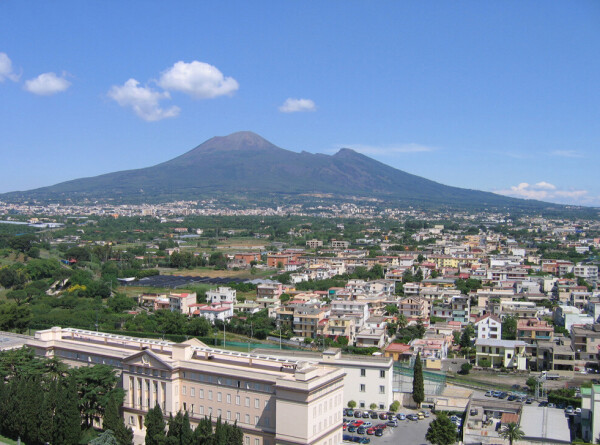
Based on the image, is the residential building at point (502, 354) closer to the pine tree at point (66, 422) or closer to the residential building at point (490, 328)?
the residential building at point (490, 328)

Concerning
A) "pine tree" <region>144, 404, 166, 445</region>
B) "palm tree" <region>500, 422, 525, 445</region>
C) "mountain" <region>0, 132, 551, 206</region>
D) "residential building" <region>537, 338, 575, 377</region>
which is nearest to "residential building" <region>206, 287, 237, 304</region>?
"residential building" <region>537, 338, 575, 377</region>

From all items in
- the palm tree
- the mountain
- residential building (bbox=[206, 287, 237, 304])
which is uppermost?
the mountain

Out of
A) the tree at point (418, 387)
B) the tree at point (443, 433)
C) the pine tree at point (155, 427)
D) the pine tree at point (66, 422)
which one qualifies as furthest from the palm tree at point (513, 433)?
the pine tree at point (66, 422)

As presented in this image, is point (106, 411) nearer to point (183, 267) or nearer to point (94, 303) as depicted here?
point (94, 303)

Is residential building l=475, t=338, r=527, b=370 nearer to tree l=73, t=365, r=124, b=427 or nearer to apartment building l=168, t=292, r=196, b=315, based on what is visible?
tree l=73, t=365, r=124, b=427

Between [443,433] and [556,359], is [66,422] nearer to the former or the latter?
[443,433]
